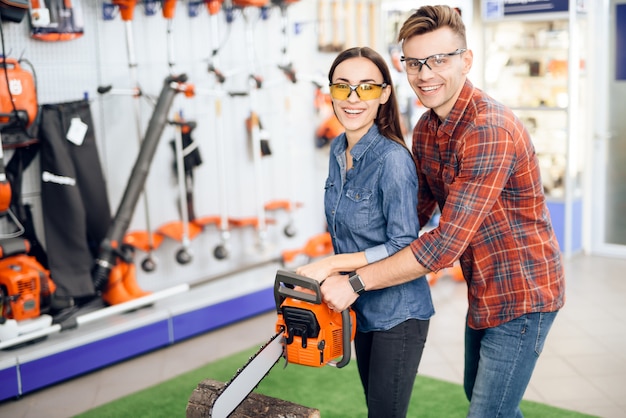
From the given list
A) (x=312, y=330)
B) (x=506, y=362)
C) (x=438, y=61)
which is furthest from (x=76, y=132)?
(x=506, y=362)

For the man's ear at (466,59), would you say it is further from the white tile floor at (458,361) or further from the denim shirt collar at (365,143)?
the white tile floor at (458,361)

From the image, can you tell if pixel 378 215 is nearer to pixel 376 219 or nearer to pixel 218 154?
pixel 376 219

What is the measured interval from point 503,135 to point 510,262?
1.21ft

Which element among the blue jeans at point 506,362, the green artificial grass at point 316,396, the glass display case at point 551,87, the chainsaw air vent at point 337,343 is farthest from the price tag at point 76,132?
the glass display case at point 551,87

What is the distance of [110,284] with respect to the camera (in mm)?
4742

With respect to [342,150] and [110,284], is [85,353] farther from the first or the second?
Answer: [342,150]

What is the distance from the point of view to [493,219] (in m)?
2.26

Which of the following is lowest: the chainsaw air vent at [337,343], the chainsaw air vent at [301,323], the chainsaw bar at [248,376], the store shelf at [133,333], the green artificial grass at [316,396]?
the green artificial grass at [316,396]

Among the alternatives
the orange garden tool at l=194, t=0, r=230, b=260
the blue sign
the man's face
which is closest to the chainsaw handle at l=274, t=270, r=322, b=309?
the man's face

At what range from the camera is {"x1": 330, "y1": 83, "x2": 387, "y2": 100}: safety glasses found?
2387 millimetres

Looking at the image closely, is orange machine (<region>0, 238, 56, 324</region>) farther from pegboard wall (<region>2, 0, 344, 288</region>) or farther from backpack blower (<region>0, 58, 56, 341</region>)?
pegboard wall (<region>2, 0, 344, 288</region>)

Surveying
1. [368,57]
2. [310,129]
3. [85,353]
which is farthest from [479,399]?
[310,129]

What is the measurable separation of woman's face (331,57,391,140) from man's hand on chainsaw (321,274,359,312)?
18.0 inches

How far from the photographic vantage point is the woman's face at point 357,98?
2.39m
